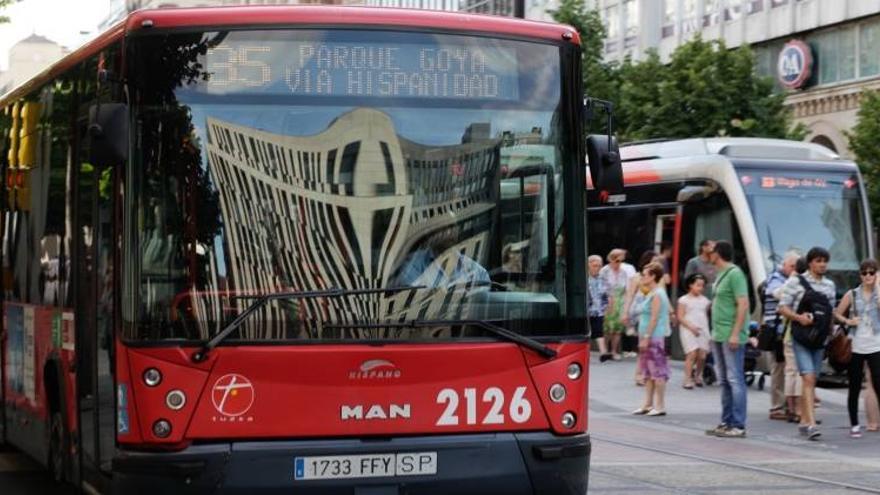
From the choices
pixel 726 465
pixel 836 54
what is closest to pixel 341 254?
pixel 726 465

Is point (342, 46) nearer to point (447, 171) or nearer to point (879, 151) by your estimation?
point (447, 171)

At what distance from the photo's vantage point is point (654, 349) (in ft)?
57.5

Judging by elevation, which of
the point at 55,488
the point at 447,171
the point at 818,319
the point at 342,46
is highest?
the point at 342,46

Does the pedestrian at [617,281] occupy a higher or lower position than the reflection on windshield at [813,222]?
lower

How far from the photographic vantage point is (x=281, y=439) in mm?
7926

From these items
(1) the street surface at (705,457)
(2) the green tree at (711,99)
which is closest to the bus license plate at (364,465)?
(1) the street surface at (705,457)

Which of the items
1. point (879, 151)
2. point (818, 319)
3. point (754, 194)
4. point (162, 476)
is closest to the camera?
point (162, 476)

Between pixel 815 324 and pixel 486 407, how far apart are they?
7.60 metres

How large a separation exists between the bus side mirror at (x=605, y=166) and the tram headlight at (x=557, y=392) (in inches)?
38.0

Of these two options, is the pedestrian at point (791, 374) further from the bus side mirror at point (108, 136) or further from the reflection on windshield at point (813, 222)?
the bus side mirror at point (108, 136)

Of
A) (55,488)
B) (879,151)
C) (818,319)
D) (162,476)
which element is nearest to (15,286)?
(55,488)

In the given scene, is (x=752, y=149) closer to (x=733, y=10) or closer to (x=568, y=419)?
(x=568, y=419)

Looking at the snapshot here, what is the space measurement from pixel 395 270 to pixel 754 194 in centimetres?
1565

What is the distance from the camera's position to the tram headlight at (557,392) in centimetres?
830
